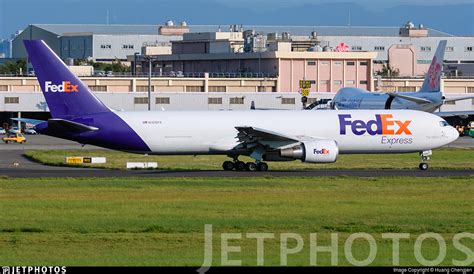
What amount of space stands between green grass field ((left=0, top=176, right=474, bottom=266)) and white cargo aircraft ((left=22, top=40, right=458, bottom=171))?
672 centimetres

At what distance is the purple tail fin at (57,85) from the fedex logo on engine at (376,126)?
450 inches

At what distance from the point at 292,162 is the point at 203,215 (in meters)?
27.9

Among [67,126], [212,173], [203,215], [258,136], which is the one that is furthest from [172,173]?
[203,215]

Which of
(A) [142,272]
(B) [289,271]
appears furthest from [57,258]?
(B) [289,271]

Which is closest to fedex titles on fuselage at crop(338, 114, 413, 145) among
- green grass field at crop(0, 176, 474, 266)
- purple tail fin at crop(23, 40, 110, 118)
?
green grass field at crop(0, 176, 474, 266)

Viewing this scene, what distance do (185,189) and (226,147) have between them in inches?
478

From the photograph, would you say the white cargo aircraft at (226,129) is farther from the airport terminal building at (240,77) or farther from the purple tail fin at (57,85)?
the airport terminal building at (240,77)

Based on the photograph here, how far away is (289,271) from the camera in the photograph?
72.3 ft

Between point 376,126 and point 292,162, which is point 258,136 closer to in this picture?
point 376,126

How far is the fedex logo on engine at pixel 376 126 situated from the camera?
5378 centimetres

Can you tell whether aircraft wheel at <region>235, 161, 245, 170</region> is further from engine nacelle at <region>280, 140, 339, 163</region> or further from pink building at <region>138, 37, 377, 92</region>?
pink building at <region>138, 37, 377, 92</region>

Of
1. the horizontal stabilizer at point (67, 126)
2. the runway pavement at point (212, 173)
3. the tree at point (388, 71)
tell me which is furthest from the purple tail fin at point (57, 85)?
the tree at point (388, 71)

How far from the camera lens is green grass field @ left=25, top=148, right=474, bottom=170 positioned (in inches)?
2264

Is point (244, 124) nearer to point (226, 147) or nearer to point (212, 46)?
point (226, 147)
